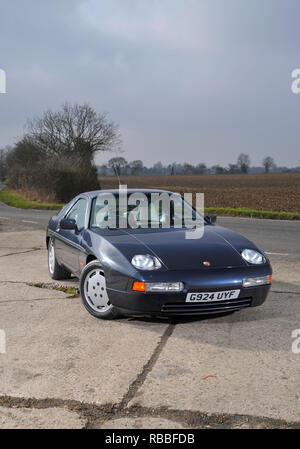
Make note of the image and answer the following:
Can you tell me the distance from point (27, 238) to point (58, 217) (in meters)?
4.95

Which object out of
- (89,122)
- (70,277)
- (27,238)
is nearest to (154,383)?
(70,277)

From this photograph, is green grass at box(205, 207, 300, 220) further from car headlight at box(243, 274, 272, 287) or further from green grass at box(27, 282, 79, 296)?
car headlight at box(243, 274, 272, 287)

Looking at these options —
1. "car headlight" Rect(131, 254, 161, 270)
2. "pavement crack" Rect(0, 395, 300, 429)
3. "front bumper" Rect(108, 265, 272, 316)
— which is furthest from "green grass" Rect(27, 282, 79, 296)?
"pavement crack" Rect(0, 395, 300, 429)

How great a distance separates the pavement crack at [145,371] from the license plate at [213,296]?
0.42 m

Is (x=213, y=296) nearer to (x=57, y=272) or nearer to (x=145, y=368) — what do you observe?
(x=145, y=368)

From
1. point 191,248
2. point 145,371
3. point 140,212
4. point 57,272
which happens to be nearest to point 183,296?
point 191,248

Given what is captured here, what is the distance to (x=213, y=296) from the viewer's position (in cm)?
445

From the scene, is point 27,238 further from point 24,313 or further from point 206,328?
point 206,328

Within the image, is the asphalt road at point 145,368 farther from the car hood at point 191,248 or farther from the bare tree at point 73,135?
the bare tree at point 73,135

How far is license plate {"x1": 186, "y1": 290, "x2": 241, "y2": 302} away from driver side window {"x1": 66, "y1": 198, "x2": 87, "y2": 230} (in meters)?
1.98

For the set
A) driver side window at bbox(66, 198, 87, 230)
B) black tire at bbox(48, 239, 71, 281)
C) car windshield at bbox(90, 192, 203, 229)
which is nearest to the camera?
car windshield at bbox(90, 192, 203, 229)

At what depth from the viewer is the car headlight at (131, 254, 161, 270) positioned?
4488mm

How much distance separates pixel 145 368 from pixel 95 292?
4.78 feet
